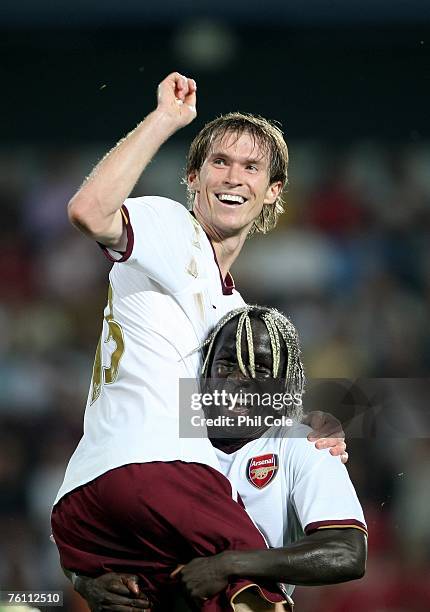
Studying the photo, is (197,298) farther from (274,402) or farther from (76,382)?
(76,382)

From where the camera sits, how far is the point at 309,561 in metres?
2.01

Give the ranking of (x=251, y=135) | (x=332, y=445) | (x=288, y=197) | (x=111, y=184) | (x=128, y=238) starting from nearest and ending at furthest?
(x=111, y=184) < (x=128, y=238) < (x=332, y=445) < (x=251, y=135) < (x=288, y=197)

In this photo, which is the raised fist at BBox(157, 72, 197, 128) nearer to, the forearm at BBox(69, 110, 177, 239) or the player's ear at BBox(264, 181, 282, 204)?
the forearm at BBox(69, 110, 177, 239)

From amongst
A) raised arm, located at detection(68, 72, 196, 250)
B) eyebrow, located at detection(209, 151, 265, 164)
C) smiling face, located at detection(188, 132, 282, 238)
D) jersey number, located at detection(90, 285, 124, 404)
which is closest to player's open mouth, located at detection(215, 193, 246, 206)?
smiling face, located at detection(188, 132, 282, 238)

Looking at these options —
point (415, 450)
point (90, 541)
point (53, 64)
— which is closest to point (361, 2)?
point (53, 64)

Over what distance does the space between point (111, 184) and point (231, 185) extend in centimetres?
68

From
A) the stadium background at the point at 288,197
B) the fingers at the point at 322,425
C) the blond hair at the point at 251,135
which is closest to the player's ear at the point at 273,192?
the blond hair at the point at 251,135

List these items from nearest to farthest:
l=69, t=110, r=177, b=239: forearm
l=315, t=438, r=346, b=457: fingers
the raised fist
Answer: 1. l=69, t=110, r=177, b=239: forearm
2. the raised fist
3. l=315, t=438, r=346, b=457: fingers

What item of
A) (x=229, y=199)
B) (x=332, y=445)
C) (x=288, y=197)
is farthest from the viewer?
(x=288, y=197)

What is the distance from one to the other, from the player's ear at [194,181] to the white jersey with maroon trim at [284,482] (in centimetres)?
69

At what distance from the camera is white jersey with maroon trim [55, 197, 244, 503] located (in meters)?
1.94

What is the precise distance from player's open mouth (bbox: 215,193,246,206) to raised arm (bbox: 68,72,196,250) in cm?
52

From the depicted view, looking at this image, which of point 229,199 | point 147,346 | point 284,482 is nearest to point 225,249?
point 229,199

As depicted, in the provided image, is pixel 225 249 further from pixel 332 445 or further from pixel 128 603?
pixel 128 603
